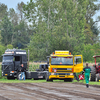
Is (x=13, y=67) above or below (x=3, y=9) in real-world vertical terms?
below

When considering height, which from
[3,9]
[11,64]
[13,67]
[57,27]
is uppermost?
[3,9]

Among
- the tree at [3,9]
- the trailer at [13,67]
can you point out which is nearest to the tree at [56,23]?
the trailer at [13,67]

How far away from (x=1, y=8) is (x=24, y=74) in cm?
9202

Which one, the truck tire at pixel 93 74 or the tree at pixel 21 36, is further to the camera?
the tree at pixel 21 36

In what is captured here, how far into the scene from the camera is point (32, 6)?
6875cm

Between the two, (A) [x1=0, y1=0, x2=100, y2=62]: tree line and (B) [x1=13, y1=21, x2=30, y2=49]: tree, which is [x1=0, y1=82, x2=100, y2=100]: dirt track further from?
(B) [x1=13, y1=21, x2=30, y2=49]: tree

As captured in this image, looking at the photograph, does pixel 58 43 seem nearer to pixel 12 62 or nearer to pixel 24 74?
pixel 12 62

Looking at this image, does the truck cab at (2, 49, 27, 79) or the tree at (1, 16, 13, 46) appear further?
the tree at (1, 16, 13, 46)

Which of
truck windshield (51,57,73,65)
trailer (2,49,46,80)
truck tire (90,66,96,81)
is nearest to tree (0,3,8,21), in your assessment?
trailer (2,49,46,80)

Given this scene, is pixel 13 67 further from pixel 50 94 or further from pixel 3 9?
pixel 3 9

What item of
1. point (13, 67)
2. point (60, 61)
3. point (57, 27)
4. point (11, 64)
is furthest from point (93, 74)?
point (57, 27)

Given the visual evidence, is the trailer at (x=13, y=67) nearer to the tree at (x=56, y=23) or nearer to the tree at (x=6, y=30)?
the tree at (x=56, y=23)

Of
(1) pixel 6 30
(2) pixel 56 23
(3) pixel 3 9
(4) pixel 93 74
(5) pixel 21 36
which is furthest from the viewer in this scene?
(3) pixel 3 9

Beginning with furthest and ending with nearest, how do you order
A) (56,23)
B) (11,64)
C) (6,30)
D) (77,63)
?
1. (6,30)
2. (56,23)
3. (11,64)
4. (77,63)
